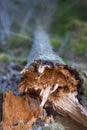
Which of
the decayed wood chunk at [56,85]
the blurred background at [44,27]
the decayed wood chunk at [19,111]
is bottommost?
the decayed wood chunk at [19,111]

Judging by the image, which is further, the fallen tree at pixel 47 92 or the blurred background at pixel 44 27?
the blurred background at pixel 44 27

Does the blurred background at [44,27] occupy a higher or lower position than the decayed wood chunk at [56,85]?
higher

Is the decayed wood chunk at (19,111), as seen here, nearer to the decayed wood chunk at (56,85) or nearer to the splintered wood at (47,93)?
the splintered wood at (47,93)

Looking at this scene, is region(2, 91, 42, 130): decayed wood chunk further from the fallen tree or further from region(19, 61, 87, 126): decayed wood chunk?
region(19, 61, 87, 126): decayed wood chunk

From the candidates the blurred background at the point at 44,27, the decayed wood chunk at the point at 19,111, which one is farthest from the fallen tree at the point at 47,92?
the blurred background at the point at 44,27

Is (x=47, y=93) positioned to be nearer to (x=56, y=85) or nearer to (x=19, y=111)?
(x=56, y=85)

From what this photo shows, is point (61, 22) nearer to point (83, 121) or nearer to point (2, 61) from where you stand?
point (2, 61)

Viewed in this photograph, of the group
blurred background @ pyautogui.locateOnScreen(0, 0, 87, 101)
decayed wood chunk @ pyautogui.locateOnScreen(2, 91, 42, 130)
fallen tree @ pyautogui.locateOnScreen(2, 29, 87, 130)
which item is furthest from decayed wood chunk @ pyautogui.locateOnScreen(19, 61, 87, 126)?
blurred background @ pyautogui.locateOnScreen(0, 0, 87, 101)

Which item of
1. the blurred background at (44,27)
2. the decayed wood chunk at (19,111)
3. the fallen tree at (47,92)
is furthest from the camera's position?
the blurred background at (44,27)
